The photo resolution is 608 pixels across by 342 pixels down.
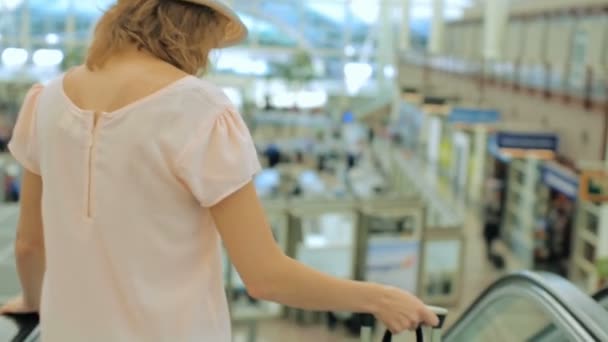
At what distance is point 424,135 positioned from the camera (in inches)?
1072

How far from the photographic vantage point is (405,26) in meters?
35.2

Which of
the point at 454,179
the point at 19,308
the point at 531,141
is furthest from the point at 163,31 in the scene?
the point at 454,179

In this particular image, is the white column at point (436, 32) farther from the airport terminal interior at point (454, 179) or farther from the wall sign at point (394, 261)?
the wall sign at point (394, 261)

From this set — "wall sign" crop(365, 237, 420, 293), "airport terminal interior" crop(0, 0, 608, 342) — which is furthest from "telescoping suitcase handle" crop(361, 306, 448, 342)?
"wall sign" crop(365, 237, 420, 293)

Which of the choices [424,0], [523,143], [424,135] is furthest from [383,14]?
[523,143]

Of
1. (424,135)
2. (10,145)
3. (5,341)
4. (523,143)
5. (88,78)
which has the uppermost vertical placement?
(88,78)

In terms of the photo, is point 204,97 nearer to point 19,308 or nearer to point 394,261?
point 19,308

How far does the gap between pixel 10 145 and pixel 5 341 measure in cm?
53

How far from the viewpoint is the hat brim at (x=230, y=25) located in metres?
1.38

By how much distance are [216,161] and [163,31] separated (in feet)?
0.89

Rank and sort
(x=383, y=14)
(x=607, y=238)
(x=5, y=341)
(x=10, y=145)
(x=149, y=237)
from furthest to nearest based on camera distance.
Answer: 1. (x=383, y=14)
2. (x=607, y=238)
3. (x=5, y=341)
4. (x=10, y=145)
5. (x=149, y=237)

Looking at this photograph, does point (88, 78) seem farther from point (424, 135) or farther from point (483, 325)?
point (424, 135)

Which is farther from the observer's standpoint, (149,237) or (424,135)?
(424,135)

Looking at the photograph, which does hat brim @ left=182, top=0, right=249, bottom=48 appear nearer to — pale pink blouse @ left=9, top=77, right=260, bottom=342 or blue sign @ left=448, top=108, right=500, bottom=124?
pale pink blouse @ left=9, top=77, right=260, bottom=342
